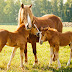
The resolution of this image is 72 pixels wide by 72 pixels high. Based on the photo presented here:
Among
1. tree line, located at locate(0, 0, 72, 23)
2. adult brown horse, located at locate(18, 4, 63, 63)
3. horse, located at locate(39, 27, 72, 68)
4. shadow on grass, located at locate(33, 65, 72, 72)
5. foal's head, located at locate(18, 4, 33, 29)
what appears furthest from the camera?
tree line, located at locate(0, 0, 72, 23)

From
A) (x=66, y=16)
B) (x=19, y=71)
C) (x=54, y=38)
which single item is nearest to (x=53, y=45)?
(x=54, y=38)

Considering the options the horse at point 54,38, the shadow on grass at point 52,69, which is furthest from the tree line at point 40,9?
the shadow on grass at point 52,69

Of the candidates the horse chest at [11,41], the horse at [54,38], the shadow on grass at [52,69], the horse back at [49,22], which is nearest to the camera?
the horse chest at [11,41]

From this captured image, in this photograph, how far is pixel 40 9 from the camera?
250 feet

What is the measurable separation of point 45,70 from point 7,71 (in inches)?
55.7

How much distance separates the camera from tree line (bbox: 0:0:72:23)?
210 ft

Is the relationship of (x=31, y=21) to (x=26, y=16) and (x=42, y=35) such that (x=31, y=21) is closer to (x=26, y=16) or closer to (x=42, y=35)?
(x=26, y=16)

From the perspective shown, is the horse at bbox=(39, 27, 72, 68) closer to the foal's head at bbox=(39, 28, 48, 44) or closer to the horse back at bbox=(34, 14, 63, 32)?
the foal's head at bbox=(39, 28, 48, 44)

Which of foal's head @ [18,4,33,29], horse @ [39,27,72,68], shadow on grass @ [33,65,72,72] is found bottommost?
shadow on grass @ [33,65,72,72]

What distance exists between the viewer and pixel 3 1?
69.8m

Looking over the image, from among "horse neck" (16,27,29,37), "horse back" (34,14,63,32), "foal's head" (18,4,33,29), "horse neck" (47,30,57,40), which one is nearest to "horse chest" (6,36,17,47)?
"horse neck" (16,27,29,37)

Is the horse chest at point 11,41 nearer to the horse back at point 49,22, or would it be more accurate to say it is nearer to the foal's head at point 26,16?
the foal's head at point 26,16

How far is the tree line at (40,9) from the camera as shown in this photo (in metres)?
64.0

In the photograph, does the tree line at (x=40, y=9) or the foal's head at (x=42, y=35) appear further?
the tree line at (x=40, y=9)
